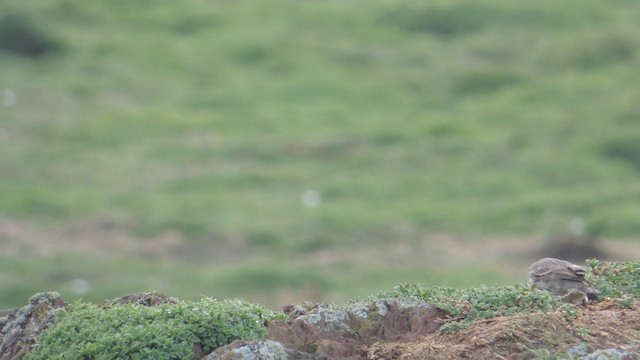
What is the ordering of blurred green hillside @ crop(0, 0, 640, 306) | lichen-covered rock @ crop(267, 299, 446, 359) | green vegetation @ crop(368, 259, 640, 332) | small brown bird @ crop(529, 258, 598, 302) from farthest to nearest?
blurred green hillside @ crop(0, 0, 640, 306) < small brown bird @ crop(529, 258, 598, 302) < green vegetation @ crop(368, 259, 640, 332) < lichen-covered rock @ crop(267, 299, 446, 359)

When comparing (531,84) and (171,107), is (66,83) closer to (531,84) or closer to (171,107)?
(171,107)

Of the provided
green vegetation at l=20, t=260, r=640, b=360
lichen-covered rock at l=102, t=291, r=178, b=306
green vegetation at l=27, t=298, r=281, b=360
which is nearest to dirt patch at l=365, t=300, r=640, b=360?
green vegetation at l=20, t=260, r=640, b=360

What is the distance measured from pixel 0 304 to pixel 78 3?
9.44 meters

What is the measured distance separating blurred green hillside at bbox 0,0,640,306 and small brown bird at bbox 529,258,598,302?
21.9 ft

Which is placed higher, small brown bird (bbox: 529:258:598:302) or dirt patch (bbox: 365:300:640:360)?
small brown bird (bbox: 529:258:598:302)

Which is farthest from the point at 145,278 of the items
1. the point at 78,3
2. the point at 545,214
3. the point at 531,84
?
the point at 78,3

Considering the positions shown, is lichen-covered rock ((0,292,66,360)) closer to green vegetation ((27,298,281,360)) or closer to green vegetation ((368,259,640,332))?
green vegetation ((27,298,281,360))

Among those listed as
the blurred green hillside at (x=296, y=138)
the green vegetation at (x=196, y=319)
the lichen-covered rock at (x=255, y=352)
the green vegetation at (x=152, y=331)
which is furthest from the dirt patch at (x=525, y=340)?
the blurred green hillside at (x=296, y=138)

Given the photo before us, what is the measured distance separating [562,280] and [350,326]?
813 millimetres

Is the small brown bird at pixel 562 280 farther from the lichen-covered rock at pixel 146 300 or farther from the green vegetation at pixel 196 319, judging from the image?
the lichen-covered rock at pixel 146 300

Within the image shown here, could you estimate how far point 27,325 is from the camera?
179 inches

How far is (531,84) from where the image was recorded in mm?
17500

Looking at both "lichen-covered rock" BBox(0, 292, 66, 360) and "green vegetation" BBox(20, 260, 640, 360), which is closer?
"green vegetation" BBox(20, 260, 640, 360)

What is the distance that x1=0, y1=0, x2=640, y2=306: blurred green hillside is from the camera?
12602 mm
